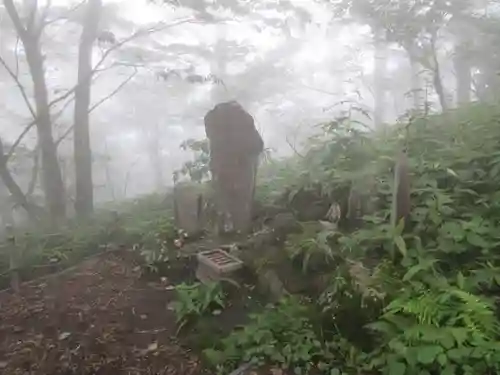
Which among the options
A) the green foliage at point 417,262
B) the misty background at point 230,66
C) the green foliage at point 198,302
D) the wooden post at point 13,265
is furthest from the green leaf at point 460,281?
the wooden post at point 13,265

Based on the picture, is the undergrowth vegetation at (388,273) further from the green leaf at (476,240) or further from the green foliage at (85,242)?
the green foliage at (85,242)

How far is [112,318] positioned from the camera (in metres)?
4.48

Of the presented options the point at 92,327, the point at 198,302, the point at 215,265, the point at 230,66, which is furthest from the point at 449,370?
the point at 230,66

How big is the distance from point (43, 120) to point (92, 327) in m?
5.94

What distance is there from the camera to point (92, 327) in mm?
4348

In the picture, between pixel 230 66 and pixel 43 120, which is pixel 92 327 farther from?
pixel 230 66

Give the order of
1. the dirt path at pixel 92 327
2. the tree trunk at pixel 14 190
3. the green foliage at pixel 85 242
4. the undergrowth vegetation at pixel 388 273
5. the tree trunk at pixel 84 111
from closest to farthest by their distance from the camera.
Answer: the undergrowth vegetation at pixel 388 273
the dirt path at pixel 92 327
the green foliage at pixel 85 242
the tree trunk at pixel 14 190
the tree trunk at pixel 84 111

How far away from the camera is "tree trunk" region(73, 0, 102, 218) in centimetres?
942

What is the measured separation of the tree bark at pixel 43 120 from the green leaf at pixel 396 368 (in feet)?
25.3

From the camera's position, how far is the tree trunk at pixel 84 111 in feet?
30.9

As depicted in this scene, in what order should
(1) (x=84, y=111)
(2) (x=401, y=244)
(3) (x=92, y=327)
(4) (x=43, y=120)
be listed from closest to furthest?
Answer: (2) (x=401, y=244) → (3) (x=92, y=327) → (4) (x=43, y=120) → (1) (x=84, y=111)

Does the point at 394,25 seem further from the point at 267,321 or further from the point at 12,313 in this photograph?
the point at 12,313

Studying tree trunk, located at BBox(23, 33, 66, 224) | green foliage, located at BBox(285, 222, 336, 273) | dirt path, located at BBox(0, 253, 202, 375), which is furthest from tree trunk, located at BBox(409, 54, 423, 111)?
tree trunk, located at BBox(23, 33, 66, 224)

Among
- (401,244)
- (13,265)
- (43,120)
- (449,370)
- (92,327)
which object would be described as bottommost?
(92,327)
